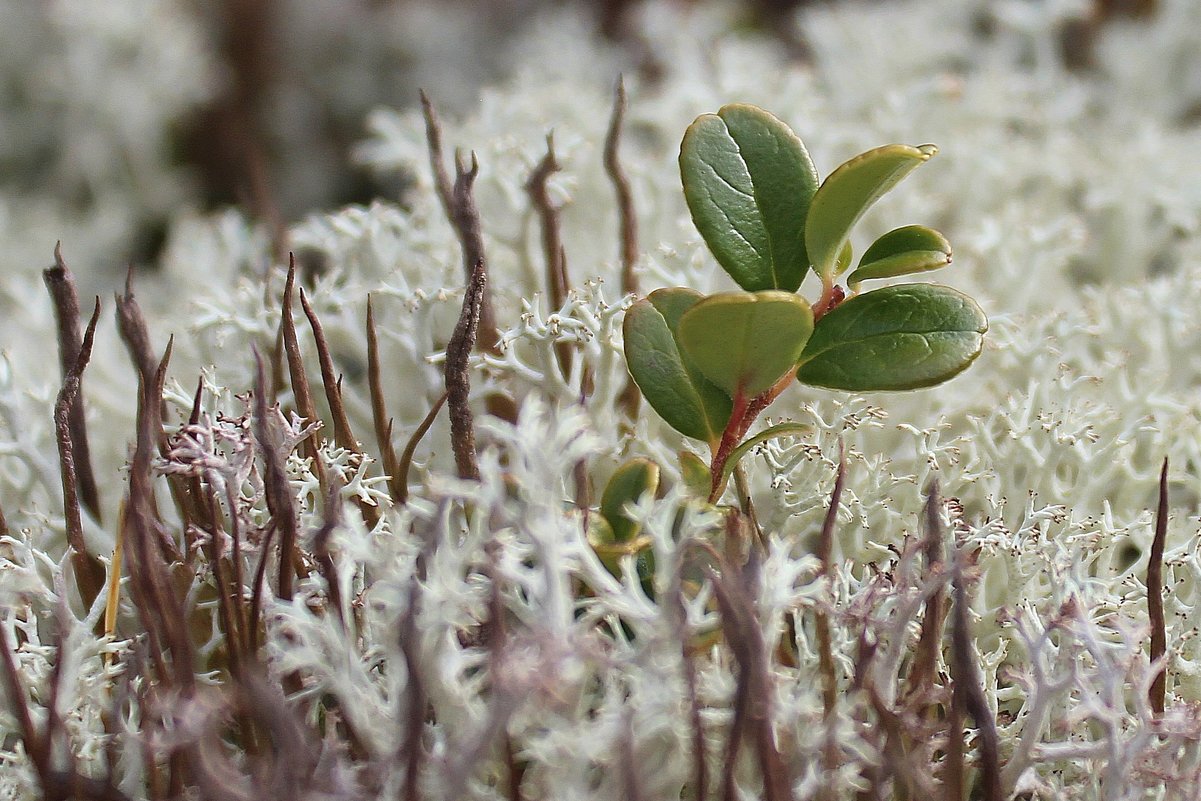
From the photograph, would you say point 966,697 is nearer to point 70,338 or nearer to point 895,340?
point 895,340

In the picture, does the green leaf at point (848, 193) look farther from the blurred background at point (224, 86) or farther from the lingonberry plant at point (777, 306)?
the blurred background at point (224, 86)

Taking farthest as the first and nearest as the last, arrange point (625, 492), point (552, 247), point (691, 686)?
1. point (552, 247)
2. point (625, 492)
3. point (691, 686)

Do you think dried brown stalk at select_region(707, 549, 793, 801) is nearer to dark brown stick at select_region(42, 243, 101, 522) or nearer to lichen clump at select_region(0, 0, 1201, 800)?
lichen clump at select_region(0, 0, 1201, 800)

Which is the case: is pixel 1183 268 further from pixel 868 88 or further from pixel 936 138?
pixel 868 88

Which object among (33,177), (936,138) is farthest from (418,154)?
(33,177)

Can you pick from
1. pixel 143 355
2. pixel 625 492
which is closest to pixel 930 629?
pixel 625 492

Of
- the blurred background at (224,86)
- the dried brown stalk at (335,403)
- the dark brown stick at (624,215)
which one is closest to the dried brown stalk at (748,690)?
the dried brown stalk at (335,403)

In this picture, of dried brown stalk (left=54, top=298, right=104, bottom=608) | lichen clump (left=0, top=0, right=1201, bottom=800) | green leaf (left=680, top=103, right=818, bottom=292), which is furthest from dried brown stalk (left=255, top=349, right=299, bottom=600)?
green leaf (left=680, top=103, right=818, bottom=292)
